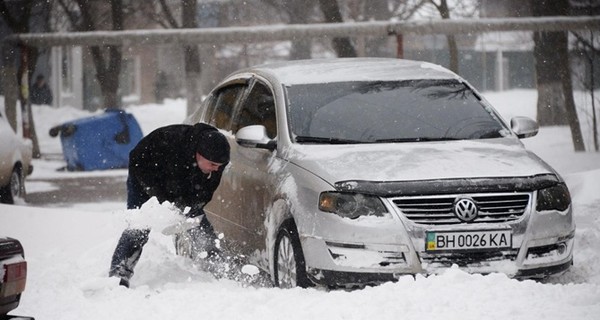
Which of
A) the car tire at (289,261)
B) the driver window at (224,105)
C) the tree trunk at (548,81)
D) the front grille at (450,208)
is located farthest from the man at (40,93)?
the front grille at (450,208)

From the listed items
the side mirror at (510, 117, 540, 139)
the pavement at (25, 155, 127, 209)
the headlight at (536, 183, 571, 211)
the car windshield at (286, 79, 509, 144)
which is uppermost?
the car windshield at (286, 79, 509, 144)

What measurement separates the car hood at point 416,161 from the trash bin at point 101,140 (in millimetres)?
13756

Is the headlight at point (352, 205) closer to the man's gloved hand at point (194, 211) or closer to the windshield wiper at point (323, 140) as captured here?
the windshield wiper at point (323, 140)

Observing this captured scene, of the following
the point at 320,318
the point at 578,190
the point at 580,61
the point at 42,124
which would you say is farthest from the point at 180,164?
the point at 42,124

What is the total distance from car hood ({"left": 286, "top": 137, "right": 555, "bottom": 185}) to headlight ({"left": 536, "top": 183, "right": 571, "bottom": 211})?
125 millimetres

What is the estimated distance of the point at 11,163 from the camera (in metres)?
15.1

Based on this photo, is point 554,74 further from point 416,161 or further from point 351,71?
point 416,161

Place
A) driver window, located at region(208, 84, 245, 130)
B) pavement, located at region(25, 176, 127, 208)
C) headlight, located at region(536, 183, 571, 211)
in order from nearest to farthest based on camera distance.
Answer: headlight, located at region(536, 183, 571, 211), driver window, located at region(208, 84, 245, 130), pavement, located at region(25, 176, 127, 208)

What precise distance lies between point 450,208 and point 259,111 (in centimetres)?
225

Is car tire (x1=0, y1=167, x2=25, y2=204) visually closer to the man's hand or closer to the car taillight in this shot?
the man's hand

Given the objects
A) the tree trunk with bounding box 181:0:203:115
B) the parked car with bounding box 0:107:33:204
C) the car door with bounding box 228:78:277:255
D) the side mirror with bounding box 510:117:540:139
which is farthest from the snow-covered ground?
the tree trunk with bounding box 181:0:203:115

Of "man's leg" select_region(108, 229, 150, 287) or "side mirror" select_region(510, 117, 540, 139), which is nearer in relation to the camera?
"man's leg" select_region(108, 229, 150, 287)

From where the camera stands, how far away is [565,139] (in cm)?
2141

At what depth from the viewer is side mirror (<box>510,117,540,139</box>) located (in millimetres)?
8000
